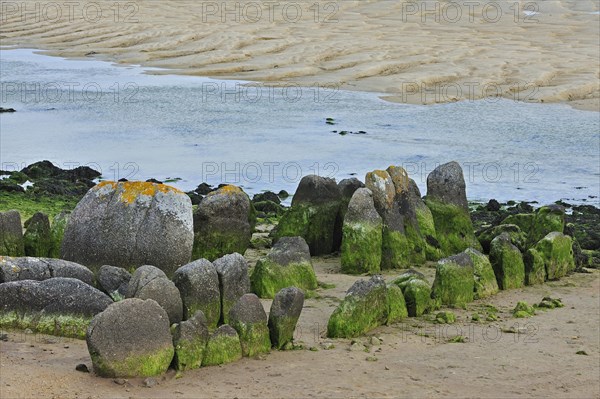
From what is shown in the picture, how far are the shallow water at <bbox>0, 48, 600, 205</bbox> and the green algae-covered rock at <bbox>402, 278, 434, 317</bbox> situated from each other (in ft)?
22.1

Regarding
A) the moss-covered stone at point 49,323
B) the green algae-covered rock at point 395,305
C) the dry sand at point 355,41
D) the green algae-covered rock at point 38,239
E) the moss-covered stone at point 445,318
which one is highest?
the dry sand at point 355,41

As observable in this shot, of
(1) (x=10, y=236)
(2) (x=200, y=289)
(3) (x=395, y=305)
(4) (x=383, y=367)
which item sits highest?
(1) (x=10, y=236)

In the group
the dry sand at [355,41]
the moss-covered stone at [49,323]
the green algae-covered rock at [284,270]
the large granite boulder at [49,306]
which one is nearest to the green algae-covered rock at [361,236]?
the green algae-covered rock at [284,270]

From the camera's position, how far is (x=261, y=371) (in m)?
9.77

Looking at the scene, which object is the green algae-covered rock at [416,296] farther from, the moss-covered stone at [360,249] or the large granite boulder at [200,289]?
the large granite boulder at [200,289]

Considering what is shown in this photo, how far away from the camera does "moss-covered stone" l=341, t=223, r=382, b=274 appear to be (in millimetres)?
13852

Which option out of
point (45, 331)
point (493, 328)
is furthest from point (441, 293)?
point (45, 331)

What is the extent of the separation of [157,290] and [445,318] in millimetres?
3134

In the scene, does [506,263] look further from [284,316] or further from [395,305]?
[284,316]

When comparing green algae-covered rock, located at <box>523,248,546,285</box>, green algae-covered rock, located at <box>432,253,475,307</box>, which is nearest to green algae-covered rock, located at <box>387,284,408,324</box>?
green algae-covered rock, located at <box>432,253,475,307</box>

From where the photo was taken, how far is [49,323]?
10.3m

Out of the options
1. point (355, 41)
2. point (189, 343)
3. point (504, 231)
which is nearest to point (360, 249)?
point (504, 231)

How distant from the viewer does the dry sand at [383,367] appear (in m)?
9.12

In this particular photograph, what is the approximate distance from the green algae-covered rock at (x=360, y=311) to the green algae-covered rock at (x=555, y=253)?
11.1 feet
